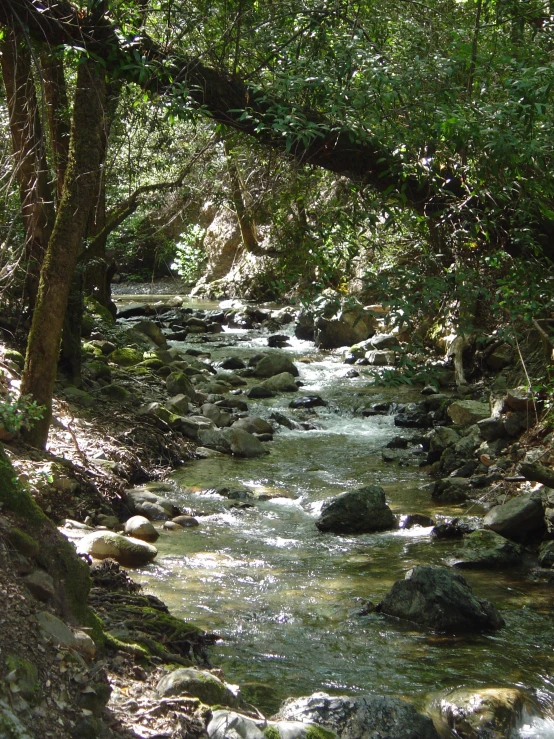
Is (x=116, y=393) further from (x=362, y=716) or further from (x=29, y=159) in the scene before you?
(x=362, y=716)

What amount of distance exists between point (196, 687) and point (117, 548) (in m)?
2.55

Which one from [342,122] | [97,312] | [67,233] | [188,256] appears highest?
[342,122]

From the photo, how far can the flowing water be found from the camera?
450 centimetres

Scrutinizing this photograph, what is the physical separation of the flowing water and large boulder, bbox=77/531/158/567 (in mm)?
157

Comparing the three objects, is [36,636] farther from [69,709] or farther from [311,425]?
[311,425]

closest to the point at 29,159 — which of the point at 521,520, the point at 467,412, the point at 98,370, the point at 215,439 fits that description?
the point at 98,370

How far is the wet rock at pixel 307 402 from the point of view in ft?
41.0

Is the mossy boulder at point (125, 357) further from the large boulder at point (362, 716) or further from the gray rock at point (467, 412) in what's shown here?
the large boulder at point (362, 716)

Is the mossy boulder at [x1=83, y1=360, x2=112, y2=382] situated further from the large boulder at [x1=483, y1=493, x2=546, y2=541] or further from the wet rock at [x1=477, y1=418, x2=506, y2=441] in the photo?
the large boulder at [x1=483, y1=493, x2=546, y2=541]

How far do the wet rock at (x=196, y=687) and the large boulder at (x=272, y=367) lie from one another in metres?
11.3

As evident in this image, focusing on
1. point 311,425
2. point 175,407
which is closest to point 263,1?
point 175,407

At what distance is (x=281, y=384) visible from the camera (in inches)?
536

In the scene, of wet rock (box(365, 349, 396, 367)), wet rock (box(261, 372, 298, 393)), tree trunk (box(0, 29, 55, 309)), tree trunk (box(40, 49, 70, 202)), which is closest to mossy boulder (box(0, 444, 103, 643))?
tree trunk (box(0, 29, 55, 309))

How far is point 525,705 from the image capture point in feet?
13.8
